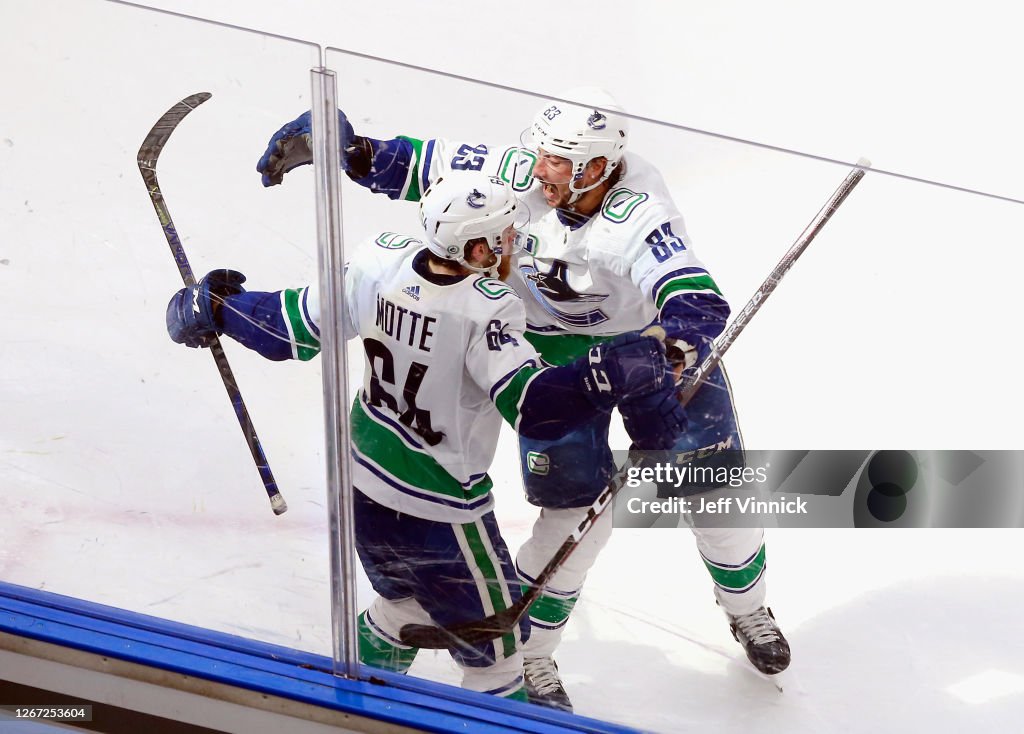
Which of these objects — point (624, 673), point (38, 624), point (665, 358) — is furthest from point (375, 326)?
point (38, 624)

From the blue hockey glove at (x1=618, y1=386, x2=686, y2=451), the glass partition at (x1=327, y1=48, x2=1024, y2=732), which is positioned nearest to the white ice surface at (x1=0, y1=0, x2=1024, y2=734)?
the glass partition at (x1=327, y1=48, x2=1024, y2=732)

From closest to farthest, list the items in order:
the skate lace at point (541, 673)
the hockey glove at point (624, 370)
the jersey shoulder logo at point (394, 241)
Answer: the hockey glove at point (624, 370)
the jersey shoulder logo at point (394, 241)
the skate lace at point (541, 673)

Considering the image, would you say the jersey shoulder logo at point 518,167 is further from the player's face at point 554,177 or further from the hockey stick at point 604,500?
the hockey stick at point 604,500

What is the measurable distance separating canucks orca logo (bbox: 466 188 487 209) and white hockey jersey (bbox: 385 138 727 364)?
12cm

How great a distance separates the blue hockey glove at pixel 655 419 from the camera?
5.42ft

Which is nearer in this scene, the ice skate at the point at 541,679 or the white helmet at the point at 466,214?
the white helmet at the point at 466,214

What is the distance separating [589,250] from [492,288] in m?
0.19

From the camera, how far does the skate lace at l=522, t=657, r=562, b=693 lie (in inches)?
76.1

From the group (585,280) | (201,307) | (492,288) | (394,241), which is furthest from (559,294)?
(201,307)

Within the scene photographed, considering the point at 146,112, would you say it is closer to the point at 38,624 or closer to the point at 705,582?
the point at 38,624

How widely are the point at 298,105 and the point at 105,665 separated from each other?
1.00 m

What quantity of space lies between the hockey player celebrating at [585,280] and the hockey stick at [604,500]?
0.02m

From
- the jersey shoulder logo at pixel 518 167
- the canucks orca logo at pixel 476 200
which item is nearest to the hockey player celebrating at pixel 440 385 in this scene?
the canucks orca logo at pixel 476 200

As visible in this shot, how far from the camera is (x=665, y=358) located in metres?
1.66
